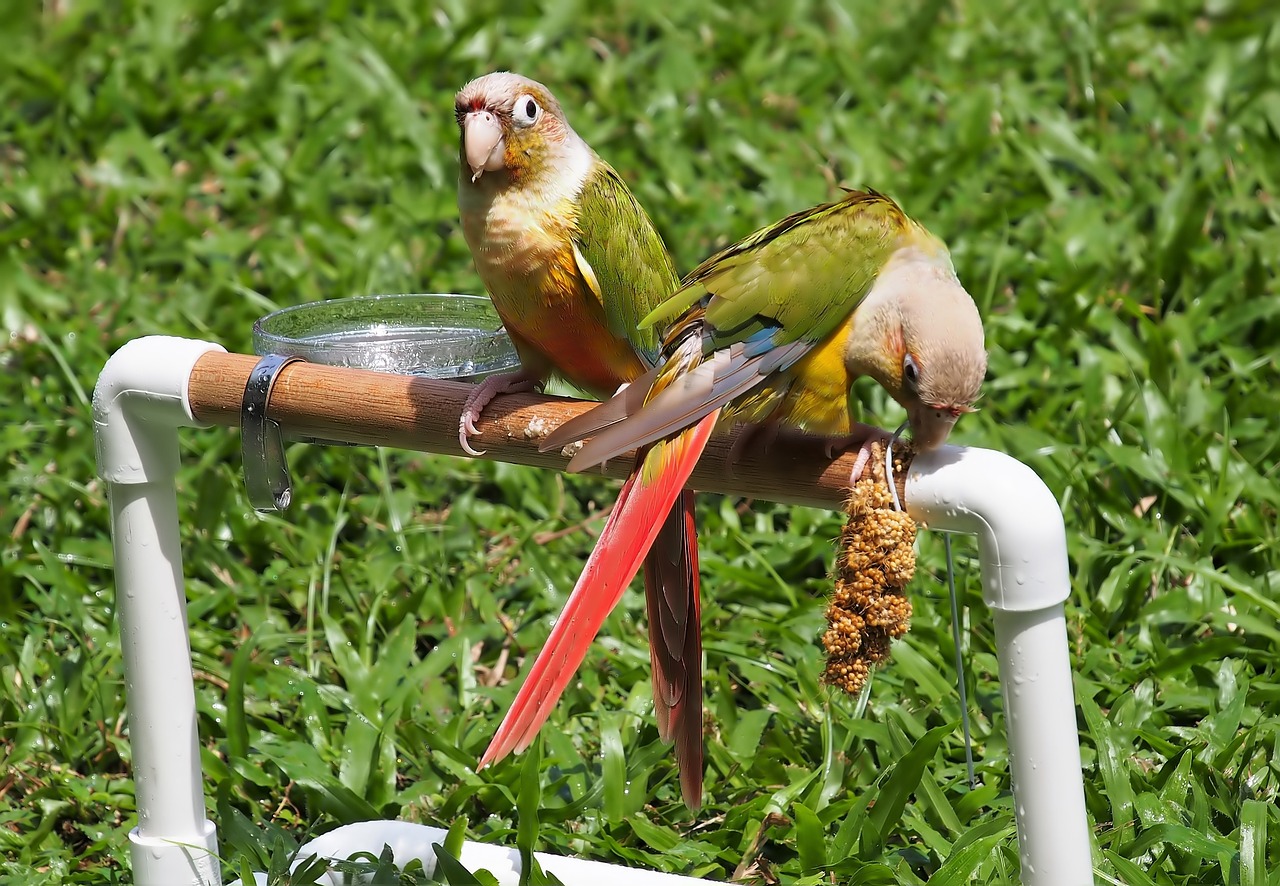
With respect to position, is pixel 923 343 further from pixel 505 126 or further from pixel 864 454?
pixel 505 126

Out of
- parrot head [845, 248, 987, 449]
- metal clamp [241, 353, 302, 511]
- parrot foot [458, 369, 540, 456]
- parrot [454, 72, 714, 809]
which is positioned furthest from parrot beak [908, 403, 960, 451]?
metal clamp [241, 353, 302, 511]

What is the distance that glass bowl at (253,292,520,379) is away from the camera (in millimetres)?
2113

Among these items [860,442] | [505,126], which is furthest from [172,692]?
[860,442]

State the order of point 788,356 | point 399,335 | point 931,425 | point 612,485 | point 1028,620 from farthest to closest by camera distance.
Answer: point 612,485 < point 399,335 < point 788,356 < point 931,425 < point 1028,620

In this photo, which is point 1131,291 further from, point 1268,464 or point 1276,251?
point 1268,464

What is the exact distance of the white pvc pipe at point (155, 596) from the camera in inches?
75.4

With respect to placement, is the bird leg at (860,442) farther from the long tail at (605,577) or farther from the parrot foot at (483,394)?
the parrot foot at (483,394)

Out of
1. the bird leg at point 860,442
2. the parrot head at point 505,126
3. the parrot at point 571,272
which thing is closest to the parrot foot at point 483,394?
the parrot at point 571,272

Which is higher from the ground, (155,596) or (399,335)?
(399,335)

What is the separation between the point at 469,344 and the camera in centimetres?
222

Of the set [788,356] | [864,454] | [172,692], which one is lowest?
[172,692]

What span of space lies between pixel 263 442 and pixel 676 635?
26.8 inches

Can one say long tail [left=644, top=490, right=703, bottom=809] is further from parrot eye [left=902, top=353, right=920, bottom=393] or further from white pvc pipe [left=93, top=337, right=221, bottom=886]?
white pvc pipe [left=93, top=337, right=221, bottom=886]

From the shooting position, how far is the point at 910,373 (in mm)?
1660
